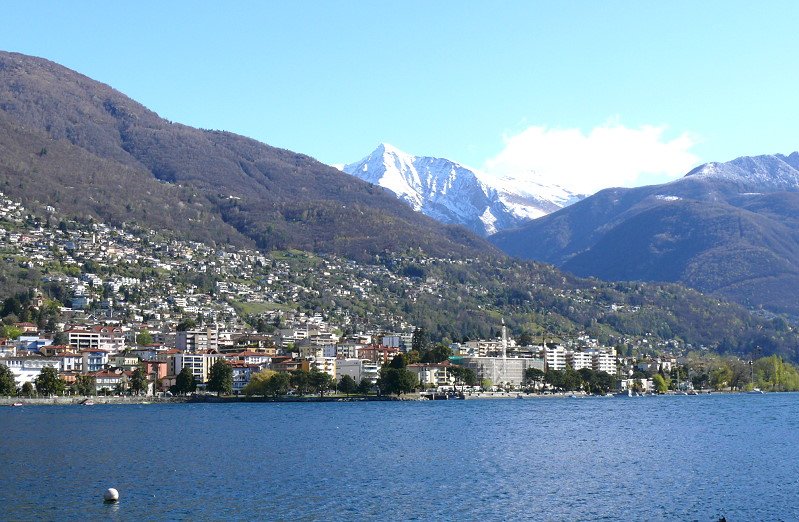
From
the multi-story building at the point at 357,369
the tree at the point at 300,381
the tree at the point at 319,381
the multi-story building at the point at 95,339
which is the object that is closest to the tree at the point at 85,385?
the multi-story building at the point at 95,339

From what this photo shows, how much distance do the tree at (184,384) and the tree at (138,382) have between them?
3.17 meters

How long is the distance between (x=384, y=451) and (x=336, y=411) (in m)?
44.8

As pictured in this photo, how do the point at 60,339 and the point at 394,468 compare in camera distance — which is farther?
the point at 60,339

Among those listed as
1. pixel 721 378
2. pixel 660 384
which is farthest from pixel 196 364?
pixel 721 378

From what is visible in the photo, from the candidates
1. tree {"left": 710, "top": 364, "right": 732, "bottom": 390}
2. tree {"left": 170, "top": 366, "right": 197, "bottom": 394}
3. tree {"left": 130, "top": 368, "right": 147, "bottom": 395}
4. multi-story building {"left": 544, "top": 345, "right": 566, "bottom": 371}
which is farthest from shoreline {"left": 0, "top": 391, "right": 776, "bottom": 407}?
tree {"left": 710, "top": 364, "right": 732, "bottom": 390}

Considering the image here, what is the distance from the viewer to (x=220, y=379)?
135 metres

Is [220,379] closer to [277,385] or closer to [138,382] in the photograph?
[277,385]

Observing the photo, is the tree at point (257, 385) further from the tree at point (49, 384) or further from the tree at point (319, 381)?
the tree at point (49, 384)

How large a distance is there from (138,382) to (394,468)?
77721 millimetres

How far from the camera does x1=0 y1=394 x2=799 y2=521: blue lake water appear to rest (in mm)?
46719

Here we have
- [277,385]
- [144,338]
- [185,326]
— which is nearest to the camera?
[277,385]

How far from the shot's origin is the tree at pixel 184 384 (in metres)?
135

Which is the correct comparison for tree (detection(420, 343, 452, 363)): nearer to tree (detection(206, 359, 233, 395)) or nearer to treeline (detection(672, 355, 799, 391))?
tree (detection(206, 359, 233, 395))

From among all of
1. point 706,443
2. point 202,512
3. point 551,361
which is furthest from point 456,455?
point 551,361
